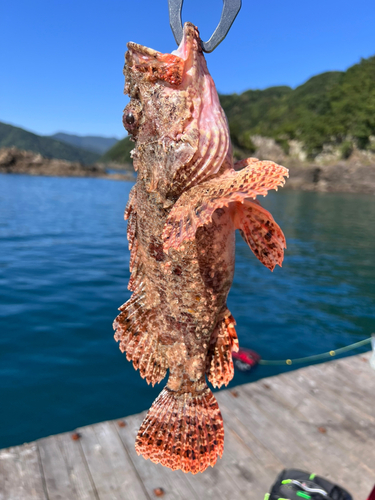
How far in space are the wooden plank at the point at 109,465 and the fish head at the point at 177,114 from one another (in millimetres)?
3871

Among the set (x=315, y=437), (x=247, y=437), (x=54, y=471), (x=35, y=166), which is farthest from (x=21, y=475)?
(x=35, y=166)

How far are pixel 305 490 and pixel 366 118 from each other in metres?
73.7

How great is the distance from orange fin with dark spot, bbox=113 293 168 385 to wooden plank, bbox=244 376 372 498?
333 cm

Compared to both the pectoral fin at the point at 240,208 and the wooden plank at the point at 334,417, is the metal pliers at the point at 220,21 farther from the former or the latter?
the wooden plank at the point at 334,417

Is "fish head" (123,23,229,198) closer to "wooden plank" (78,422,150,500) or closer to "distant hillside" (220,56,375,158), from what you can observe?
"wooden plank" (78,422,150,500)

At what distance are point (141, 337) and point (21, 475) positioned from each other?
122 inches

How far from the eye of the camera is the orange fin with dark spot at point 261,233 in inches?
83.6

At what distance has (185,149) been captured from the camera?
2.13m

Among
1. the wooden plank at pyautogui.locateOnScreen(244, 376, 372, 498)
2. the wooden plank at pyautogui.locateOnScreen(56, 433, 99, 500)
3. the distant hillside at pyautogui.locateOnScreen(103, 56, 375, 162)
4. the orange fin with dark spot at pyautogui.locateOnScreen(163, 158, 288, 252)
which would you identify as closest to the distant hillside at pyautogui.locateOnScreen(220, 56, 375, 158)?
the distant hillside at pyautogui.locateOnScreen(103, 56, 375, 162)

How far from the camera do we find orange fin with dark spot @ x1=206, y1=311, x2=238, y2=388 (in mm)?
2684

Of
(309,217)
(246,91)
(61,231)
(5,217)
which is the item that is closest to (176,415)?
(61,231)

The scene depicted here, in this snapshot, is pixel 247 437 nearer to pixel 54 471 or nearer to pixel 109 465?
pixel 109 465

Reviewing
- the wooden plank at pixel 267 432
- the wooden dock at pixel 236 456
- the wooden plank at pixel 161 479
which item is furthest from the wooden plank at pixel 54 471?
the wooden plank at pixel 267 432

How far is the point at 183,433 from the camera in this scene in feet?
8.37
